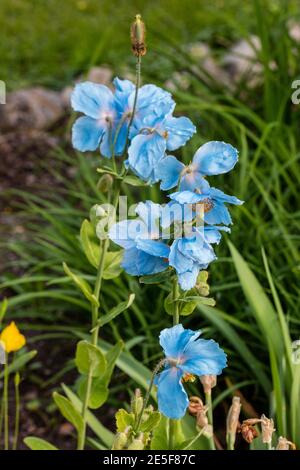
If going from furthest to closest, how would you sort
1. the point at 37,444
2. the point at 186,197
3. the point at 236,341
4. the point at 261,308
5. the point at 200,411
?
the point at 236,341, the point at 261,308, the point at 37,444, the point at 200,411, the point at 186,197

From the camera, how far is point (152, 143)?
50.5 inches

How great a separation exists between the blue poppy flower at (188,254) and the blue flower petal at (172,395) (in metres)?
0.13

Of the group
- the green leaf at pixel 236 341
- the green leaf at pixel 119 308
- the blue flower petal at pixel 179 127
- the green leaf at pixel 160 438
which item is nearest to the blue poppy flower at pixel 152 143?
the blue flower petal at pixel 179 127

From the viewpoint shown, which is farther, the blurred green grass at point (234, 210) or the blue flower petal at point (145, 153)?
the blurred green grass at point (234, 210)

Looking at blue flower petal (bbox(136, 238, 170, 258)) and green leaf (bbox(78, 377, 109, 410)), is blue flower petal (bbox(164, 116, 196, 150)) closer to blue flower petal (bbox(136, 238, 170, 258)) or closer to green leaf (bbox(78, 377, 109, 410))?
blue flower petal (bbox(136, 238, 170, 258))

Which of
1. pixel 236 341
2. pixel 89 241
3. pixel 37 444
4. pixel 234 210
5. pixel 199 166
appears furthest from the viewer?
pixel 234 210

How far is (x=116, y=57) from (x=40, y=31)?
69cm

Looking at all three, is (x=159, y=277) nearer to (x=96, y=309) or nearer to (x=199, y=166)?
(x=199, y=166)

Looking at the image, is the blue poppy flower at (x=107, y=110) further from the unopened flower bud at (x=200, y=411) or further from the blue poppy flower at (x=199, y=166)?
the unopened flower bud at (x=200, y=411)

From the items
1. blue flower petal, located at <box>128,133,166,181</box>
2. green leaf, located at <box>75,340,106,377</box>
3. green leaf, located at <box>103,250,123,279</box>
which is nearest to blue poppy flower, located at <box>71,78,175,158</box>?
blue flower petal, located at <box>128,133,166,181</box>

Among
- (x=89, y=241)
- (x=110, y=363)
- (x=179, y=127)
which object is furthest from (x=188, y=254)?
(x=110, y=363)

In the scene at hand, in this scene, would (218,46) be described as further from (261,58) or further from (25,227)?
(25,227)

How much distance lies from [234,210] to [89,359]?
0.82m

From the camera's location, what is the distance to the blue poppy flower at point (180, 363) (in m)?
1.20
